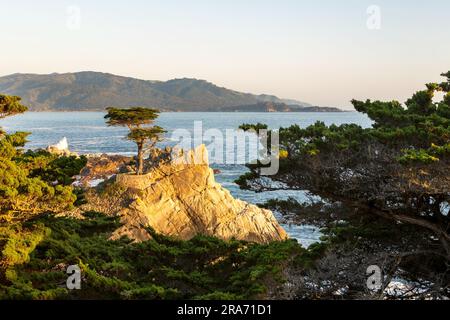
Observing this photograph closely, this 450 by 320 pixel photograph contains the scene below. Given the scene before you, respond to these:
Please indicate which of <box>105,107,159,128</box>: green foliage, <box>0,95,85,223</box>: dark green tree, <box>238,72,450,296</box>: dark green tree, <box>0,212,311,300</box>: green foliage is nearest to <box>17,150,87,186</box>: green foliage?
<box>0,95,85,223</box>: dark green tree

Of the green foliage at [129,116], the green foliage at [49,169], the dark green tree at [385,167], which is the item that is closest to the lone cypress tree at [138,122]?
the green foliage at [129,116]

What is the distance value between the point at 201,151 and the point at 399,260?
1826cm

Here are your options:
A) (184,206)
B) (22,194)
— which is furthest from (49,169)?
(184,206)

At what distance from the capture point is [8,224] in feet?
30.9

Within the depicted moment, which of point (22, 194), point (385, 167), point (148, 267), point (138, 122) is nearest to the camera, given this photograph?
point (385, 167)

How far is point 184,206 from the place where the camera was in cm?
2423

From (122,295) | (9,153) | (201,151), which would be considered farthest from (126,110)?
(122,295)

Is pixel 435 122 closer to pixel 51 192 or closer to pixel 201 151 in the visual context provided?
pixel 51 192

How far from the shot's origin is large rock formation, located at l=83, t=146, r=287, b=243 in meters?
23.3

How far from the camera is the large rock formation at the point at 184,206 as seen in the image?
76.3ft

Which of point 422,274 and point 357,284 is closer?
point 357,284

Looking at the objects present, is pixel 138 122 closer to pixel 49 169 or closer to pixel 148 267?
pixel 49 169

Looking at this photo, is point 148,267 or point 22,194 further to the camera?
point 148,267

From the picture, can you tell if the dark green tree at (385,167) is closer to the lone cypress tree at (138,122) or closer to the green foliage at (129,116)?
the lone cypress tree at (138,122)
